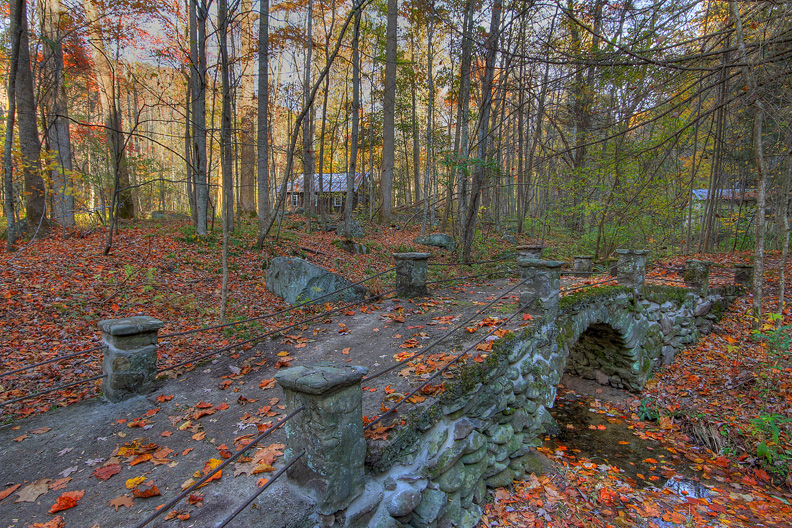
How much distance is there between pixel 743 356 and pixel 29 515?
9863mm

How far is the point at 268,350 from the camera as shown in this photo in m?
4.98

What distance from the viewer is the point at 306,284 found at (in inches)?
286

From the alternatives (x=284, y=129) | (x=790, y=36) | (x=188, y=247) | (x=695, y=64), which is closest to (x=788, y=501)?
(x=790, y=36)

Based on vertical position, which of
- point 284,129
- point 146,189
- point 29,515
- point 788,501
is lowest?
point 788,501

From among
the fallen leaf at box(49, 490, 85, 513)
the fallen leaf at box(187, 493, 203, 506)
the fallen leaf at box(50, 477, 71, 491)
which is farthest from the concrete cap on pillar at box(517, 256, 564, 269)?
the fallen leaf at box(50, 477, 71, 491)

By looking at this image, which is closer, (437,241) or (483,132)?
(483,132)

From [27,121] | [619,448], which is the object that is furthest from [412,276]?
[27,121]

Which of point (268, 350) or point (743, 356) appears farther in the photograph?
point (743, 356)

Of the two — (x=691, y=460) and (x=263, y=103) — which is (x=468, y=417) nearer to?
(x=691, y=460)

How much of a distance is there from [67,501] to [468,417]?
3.21 metres

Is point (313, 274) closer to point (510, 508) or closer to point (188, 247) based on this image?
point (188, 247)

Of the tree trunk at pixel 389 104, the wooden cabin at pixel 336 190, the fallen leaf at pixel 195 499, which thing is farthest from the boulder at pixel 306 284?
the wooden cabin at pixel 336 190

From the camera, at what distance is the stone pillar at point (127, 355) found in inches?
142

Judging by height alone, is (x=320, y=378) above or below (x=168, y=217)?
below
